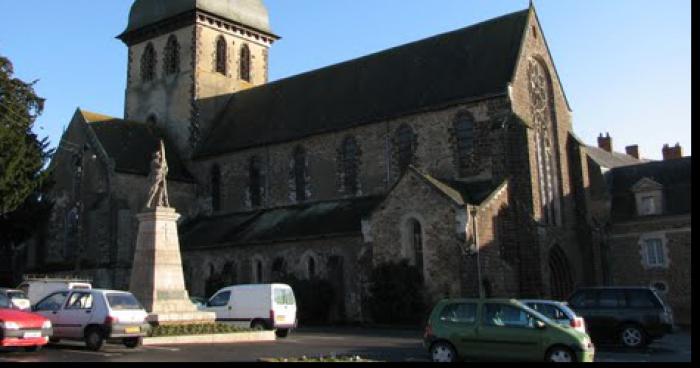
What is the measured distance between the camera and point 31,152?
31.6 metres

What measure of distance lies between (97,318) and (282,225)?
17216 millimetres

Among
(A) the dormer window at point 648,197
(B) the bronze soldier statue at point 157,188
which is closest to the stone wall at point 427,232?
(B) the bronze soldier statue at point 157,188

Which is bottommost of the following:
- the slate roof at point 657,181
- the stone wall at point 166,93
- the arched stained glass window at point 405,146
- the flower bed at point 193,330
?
the flower bed at point 193,330

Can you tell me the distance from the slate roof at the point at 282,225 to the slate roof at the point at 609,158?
15457 mm

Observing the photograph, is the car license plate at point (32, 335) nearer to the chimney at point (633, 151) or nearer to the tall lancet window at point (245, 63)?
the tall lancet window at point (245, 63)

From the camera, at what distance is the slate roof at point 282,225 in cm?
3005

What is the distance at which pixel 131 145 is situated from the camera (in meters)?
38.3

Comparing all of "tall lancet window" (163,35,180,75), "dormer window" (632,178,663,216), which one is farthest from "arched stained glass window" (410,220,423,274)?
"tall lancet window" (163,35,180,75)

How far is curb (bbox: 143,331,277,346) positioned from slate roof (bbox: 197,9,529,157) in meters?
14.3

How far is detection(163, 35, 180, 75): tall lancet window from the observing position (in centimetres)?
4206

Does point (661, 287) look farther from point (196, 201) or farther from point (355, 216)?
point (196, 201)

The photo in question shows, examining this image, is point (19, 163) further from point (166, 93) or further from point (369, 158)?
point (369, 158)

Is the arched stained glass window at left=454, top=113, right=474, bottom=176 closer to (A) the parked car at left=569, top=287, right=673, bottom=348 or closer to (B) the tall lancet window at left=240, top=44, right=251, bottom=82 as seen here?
(A) the parked car at left=569, top=287, right=673, bottom=348

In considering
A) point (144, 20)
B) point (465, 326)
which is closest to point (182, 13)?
point (144, 20)
